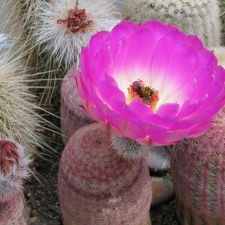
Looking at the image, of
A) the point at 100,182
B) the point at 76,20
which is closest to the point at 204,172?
the point at 100,182

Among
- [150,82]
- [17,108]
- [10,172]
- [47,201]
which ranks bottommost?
[47,201]

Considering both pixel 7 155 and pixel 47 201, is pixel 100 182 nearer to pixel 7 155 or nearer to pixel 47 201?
pixel 7 155

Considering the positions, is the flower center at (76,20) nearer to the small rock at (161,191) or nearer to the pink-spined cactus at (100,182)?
the pink-spined cactus at (100,182)

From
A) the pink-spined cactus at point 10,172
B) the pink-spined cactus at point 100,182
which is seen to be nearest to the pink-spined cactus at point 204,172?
the pink-spined cactus at point 100,182

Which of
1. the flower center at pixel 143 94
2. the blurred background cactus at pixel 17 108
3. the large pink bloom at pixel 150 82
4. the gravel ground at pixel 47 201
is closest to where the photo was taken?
the large pink bloom at pixel 150 82

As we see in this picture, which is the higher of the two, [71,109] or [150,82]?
[150,82]

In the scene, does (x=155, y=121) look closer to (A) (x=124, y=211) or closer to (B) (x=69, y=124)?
(A) (x=124, y=211)

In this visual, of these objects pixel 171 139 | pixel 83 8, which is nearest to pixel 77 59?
pixel 83 8
